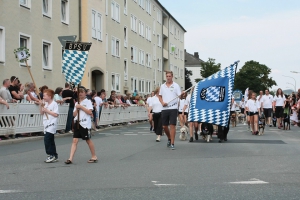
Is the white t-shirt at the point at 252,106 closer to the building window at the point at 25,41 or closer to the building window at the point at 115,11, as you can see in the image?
the building window at the point at 25,41

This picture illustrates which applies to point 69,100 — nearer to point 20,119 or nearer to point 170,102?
point 20,119

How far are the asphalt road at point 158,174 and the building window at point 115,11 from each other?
3267 cm

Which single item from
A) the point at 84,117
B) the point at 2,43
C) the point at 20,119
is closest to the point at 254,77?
the point at 2,43

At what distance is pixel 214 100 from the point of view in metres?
15.4

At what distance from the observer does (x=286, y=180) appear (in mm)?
8234

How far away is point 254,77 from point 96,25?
10862 cm

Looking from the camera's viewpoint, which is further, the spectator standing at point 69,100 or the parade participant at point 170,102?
the spectator standing at point 69,100

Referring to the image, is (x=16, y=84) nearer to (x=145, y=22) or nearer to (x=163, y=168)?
(x=163, y=168)

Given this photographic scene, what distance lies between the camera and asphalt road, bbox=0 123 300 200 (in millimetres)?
7238

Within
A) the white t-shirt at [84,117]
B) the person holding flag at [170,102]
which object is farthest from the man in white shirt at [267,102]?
the white t-shirt at [84,117]

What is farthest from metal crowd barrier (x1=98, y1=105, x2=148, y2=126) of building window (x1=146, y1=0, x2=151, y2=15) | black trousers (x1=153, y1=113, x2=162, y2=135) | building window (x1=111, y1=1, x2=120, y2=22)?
building window (x1=146, y1=0, x2=151, y2=15)

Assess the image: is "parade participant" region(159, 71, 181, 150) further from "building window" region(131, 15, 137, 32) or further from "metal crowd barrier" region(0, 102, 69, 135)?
"building window" region(131, 15, 137, 32)

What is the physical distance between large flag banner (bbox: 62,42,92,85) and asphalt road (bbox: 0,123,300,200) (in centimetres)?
186

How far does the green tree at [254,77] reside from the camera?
14212 cm
